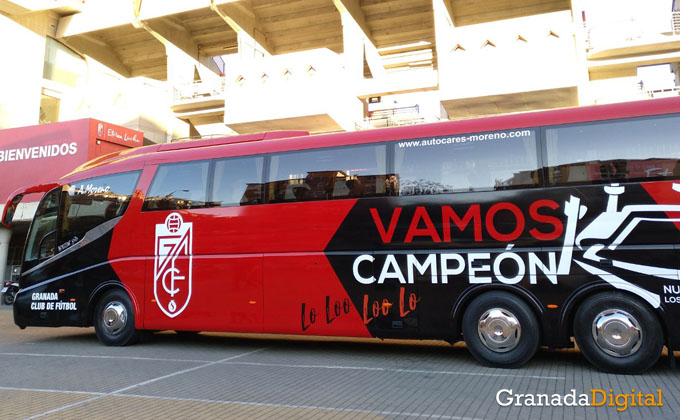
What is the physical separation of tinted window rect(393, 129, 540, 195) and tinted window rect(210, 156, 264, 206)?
2.45 m

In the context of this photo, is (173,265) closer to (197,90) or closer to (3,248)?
(3,248)

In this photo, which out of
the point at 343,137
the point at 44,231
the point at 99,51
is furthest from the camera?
the point at 99,51

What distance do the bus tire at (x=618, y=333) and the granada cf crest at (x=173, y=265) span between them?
6.34 meters

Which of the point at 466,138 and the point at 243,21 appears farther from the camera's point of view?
the point at 243,21

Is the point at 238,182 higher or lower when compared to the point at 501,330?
higher

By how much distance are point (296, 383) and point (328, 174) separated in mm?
3284

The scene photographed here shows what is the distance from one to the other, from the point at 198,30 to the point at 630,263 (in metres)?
27.9

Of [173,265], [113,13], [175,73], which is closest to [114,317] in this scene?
[173,265]

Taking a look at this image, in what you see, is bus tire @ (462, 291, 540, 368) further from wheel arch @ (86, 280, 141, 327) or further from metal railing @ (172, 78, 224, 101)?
metal railing @ (172, 78, 224, 101)

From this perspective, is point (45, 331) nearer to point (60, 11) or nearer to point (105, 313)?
point (105, 313)

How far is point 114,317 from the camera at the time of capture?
959 cm

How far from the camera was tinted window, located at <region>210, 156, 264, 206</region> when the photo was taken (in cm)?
852

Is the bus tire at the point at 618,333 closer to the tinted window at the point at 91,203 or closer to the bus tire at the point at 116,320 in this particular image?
the bus tire at the point at 116,320

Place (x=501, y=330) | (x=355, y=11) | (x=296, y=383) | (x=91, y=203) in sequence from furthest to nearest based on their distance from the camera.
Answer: (x=355, y=11) < (x=91, y=203) < (x=501, y=330) < (x=296, y=383)
